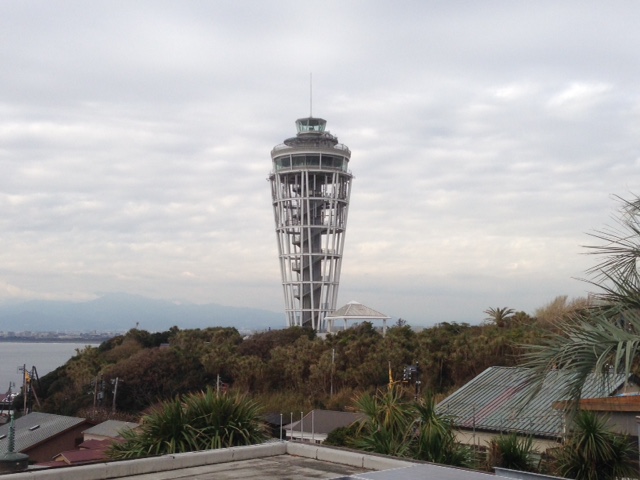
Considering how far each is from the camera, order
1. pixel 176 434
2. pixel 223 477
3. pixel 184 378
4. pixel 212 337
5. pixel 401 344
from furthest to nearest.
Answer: pixel 212 337, pixel 184 378, pixel 401 344, pixel 176 434, pixel 223 477

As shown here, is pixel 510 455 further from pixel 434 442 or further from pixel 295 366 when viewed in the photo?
pixel 295 366

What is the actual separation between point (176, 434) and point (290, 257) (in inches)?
3206

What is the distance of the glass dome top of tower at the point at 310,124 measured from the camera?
100875 mm

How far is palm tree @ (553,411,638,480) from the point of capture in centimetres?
1439

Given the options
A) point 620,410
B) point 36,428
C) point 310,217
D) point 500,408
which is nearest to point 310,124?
point 310,217

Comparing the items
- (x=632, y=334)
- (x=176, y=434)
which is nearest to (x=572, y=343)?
(x=632, y=334)

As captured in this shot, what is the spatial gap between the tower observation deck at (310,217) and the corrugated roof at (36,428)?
49.9 m

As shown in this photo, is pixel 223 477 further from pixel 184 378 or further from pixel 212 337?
pixel 212 337

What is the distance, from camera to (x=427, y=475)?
28.8 ft

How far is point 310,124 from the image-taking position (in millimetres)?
101250

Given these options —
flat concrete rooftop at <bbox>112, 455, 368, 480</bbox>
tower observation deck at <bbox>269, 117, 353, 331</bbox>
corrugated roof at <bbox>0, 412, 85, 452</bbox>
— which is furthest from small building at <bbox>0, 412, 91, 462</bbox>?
tower observation deck at <bbox>269, 117, 353, 331</bbox>

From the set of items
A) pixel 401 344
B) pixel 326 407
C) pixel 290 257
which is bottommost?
pixel 326 407

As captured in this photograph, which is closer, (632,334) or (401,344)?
(632,334)

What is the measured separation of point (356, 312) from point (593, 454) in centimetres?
6599
